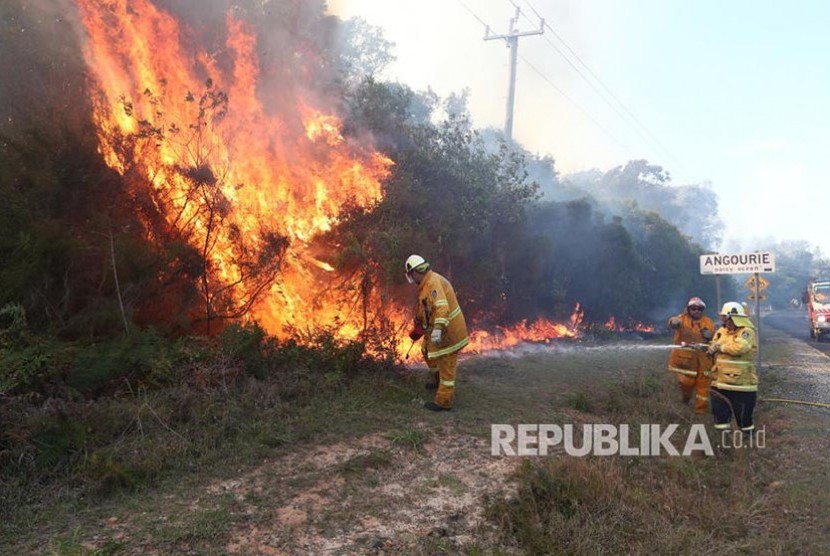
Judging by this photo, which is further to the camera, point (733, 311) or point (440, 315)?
point (440, 315)

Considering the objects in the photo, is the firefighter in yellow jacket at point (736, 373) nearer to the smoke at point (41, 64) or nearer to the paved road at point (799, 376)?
the paved road at point (799, 376)

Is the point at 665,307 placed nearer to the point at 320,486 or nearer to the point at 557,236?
the point at 557,236

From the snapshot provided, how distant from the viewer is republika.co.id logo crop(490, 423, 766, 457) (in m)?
6.24

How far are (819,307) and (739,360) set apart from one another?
65.9 feet

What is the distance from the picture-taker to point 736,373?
679 centimetres

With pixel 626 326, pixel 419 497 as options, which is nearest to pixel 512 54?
pixel 626 326

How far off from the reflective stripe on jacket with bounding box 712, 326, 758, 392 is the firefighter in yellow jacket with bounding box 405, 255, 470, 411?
129 inches

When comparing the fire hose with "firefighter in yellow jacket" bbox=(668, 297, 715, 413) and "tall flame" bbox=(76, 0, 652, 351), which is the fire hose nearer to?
"firefighter in yellow jacket" bbox=(668, 297, 715, 413)

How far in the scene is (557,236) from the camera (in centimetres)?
1925

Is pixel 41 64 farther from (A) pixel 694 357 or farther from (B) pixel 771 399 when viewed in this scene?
(B) pixel 771 399

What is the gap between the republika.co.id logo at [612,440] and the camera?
624 centimetres

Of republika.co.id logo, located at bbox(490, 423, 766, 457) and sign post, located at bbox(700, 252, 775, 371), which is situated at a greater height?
sign post, located at bbox(700, 252, 775, 371)

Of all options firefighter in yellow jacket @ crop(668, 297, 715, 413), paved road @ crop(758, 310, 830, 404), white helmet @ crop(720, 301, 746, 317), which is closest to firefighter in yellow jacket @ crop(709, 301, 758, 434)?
white helmet @ crop(720, 301, 746, 317)

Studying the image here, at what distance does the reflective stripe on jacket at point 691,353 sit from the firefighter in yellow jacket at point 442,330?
140 inches
